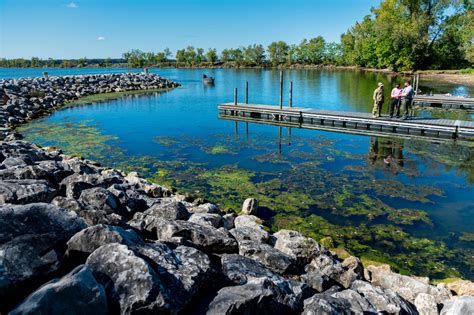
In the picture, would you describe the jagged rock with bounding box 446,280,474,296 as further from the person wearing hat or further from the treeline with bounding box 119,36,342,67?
the treeline with bounding box 119,36,342,67

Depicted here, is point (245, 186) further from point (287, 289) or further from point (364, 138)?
point (364, 138)

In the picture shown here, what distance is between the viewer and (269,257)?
5.61m

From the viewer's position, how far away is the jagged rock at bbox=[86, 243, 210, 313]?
12.2ft

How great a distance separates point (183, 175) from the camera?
12938 millimetres

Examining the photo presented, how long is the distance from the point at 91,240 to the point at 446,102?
98.8 ft

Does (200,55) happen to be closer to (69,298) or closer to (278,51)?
(278,51)

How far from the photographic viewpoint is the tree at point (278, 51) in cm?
11862

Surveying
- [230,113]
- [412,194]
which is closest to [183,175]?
[412,194]

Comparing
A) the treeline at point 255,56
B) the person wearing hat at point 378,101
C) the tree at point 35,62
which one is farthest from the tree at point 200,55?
the person wearing hat at point 378,101

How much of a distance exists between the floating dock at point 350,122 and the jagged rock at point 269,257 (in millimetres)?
15378

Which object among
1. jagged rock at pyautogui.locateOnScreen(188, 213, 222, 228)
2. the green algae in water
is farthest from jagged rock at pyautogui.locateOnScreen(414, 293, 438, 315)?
jagged rock at pyautogui.locateOnScreen(188, 213, 222, 228)

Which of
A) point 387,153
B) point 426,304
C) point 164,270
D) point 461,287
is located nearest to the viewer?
point 164,270

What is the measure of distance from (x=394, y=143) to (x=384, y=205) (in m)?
8.05

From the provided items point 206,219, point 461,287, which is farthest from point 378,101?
point 206,219
